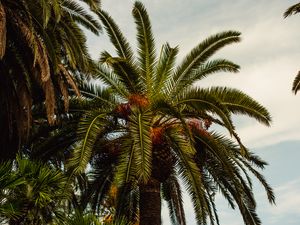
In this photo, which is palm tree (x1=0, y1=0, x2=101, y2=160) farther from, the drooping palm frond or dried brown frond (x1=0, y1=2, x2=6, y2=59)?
the drooping palm frond

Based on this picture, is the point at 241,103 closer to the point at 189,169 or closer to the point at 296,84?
the point at 189,169

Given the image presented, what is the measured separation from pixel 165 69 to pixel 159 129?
6.90 feet

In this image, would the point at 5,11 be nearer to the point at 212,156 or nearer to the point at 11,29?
the point at 11,29

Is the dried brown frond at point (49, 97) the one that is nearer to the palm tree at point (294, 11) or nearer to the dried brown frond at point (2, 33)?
the dried brown frond at point (2, 33)

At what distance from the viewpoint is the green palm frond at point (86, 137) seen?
1430 cm

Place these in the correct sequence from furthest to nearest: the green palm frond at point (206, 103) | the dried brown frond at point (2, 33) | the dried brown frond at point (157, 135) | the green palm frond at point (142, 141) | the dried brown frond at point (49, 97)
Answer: the dried brown frond at point (157, 135) < the green palm frond at point (206, 103) < the green palm frond at point (142, 141) < the dried brown frond at point (49, 97) < the dried brown frond at point (2, 33)

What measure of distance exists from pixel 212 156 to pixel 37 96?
558 centimetres

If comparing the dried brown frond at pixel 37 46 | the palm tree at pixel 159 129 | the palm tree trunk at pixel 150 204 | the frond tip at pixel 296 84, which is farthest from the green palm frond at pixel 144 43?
the frond tip at pixel 296 84

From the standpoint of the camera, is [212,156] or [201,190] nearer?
[201,190]

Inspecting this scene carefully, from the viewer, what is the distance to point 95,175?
1794 cm

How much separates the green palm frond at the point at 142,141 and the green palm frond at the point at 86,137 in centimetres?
93

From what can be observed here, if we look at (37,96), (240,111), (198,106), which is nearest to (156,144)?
(198,106)

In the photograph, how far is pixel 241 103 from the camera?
1652cm

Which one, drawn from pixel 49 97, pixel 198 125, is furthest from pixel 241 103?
pixel 49 97
